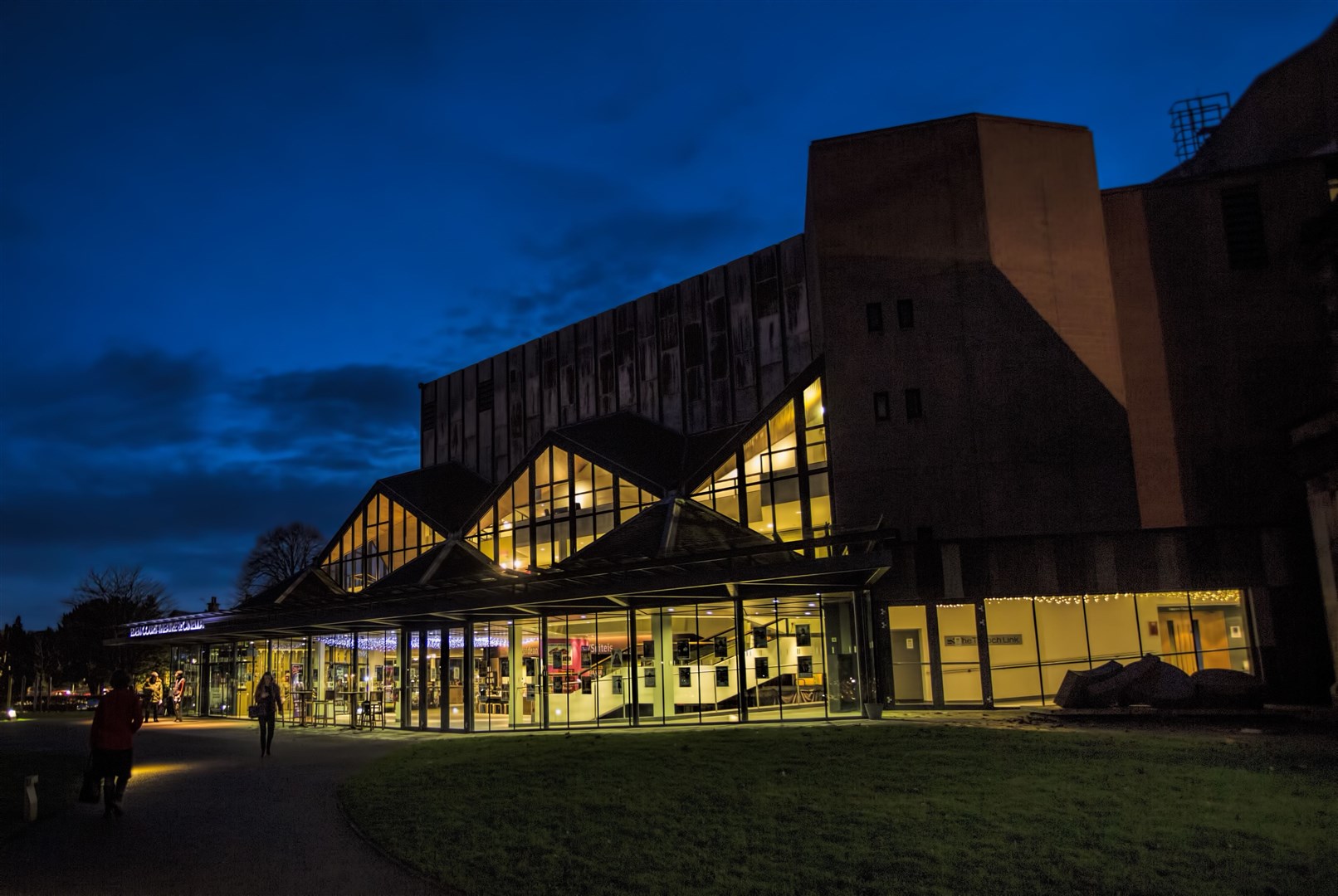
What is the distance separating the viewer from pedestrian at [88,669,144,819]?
12242mm

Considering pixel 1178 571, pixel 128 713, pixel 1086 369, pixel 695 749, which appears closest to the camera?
pixel 128 713

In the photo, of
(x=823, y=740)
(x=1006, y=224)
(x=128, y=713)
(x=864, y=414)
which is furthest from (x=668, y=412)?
(x=128, y=713)

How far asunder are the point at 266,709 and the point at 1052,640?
19.3 m

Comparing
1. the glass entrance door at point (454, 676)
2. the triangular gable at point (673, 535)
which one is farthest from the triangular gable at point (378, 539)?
the triangular gable at point (673, 535)

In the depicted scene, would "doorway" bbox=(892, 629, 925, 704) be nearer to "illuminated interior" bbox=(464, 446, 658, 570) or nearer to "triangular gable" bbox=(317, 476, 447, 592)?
"illuminated interior" bbox=(464, 446, 658, 570)

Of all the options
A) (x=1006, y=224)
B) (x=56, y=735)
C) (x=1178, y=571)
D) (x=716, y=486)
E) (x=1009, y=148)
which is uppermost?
(x=1009, y=148)

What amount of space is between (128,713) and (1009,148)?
84.7 ft

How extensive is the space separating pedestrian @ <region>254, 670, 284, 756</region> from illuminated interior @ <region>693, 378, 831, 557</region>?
45.6 ft

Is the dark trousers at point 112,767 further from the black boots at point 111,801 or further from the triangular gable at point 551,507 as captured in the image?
the triangular gable at point 551,507

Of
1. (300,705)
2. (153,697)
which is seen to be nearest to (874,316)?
(300,705)

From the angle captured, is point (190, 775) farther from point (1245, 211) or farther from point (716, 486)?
point (1245, 211)

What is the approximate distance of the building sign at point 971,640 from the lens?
84.5 feet

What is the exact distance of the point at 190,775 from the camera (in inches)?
653

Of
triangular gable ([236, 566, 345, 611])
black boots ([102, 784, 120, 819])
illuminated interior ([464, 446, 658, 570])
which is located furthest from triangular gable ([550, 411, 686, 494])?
black boots ([102, 784, 120, 819])
